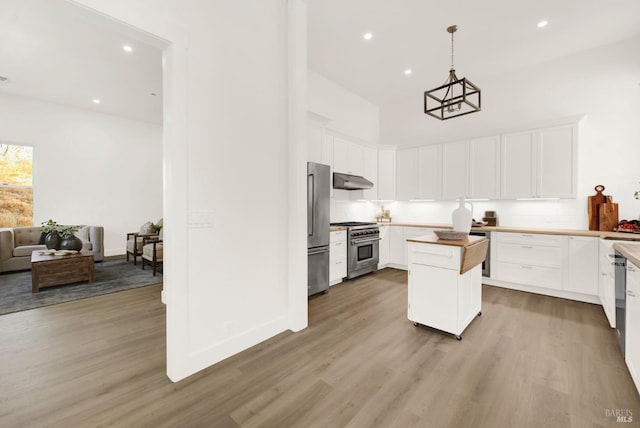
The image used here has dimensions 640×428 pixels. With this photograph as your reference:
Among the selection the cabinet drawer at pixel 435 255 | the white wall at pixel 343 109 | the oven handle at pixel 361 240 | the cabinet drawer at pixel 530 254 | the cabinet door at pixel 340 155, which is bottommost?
the cabinet drawer at pixel 530 254

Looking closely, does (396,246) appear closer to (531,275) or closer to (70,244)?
(531,275)

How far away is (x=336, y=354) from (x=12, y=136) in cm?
751

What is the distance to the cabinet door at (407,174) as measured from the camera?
542cm

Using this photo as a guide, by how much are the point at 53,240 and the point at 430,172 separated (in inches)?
268

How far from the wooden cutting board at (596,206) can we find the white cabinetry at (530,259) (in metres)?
0.58

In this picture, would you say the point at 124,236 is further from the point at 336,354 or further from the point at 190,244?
the point at 336,354

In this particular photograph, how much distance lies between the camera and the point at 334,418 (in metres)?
1.60

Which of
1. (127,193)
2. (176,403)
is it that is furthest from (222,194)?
(127,193)

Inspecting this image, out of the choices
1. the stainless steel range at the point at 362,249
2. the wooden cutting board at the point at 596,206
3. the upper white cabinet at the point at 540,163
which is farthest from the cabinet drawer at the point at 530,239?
the stainless steel range at the point at 362,249

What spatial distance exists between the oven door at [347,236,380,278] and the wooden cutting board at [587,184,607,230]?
120 inches

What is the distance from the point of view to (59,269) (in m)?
→ 4.08

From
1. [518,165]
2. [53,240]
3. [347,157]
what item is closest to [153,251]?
[53,240]

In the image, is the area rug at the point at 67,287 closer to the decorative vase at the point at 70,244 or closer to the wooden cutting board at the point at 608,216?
the decorative vase at the point at 70,244

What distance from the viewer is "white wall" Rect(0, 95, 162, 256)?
18.3 feet
